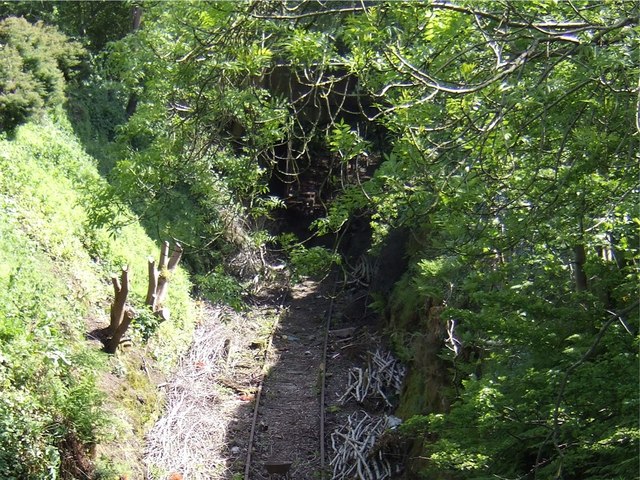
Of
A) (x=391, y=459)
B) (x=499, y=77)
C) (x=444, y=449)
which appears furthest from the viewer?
(x=391, y=459)

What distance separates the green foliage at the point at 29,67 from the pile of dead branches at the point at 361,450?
9841mm

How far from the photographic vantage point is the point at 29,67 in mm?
18266

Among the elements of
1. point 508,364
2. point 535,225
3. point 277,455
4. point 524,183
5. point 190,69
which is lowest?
point 277,455

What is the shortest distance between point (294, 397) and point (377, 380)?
1680 mm

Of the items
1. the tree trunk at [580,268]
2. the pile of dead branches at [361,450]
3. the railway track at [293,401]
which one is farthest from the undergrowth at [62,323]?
the tree trunk at [580,268]

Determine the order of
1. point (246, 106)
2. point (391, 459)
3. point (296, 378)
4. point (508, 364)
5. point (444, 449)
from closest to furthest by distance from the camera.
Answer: point (444, 449) < point (508, 364) < point (246, 106) < point (391, 459) < point (296, 378)

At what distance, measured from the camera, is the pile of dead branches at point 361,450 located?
12.0m

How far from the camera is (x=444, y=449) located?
243 inches

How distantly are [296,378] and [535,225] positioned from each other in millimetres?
11207

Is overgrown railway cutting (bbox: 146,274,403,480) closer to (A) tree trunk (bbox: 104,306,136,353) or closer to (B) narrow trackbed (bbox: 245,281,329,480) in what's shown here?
(B) narrow trackbed (bbox: 245,281,329,480)

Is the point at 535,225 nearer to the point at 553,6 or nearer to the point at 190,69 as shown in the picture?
the point at 553,6

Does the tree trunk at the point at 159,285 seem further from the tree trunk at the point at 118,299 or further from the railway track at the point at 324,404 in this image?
the railway track at the point at 324,404

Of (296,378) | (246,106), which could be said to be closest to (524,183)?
(246,106)

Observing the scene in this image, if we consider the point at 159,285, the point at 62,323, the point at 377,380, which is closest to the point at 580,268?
the point at 62,323
